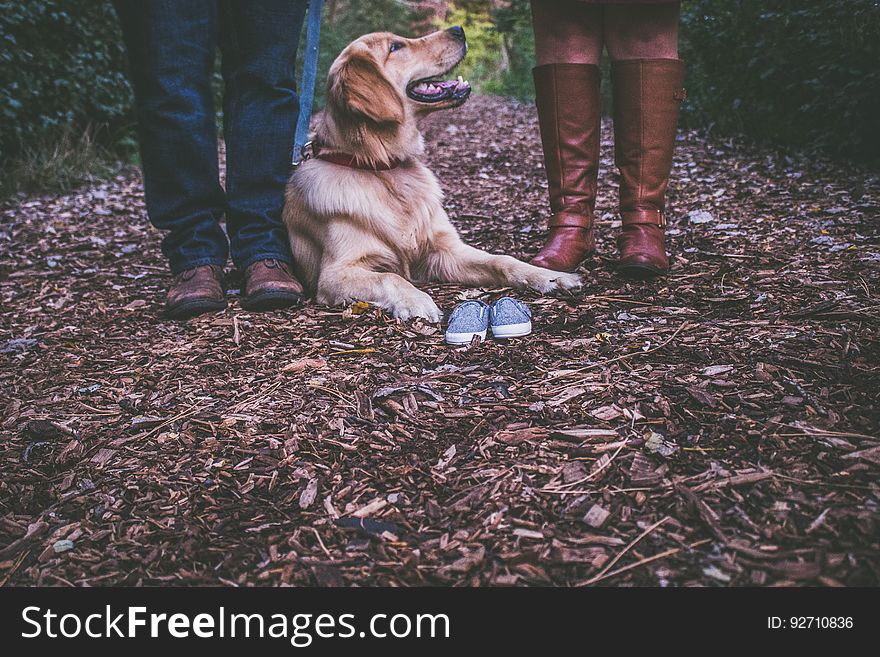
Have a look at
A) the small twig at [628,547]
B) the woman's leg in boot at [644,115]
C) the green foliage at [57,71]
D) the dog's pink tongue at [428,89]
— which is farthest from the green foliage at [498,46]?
the small twig at [628,547]

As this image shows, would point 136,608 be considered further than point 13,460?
No

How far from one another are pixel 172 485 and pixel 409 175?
1660 mm

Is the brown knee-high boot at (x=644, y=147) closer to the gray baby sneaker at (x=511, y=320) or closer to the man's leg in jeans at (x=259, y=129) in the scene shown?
the gray baby sneaker at (x=511, y=320)

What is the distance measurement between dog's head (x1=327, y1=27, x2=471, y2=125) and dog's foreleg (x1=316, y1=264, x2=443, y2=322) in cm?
61

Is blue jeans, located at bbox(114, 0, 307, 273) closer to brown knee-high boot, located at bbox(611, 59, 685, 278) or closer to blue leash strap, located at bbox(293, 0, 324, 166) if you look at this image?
blue leash strap, located at bbox(293, 0, 324, 166)

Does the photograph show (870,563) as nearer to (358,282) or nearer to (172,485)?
(172,485)

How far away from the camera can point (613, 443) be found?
1.49m

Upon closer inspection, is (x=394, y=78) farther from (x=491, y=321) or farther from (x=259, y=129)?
(x=491, y=321)

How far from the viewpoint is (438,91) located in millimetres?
2844

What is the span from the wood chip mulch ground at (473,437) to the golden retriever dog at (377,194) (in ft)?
0.56

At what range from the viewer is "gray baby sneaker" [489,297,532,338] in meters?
2.07

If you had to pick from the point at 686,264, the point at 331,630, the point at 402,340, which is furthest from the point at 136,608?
the point at 686,264

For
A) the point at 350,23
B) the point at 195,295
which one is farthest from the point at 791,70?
the point at 350,23

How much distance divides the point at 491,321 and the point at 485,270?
0.52 m
